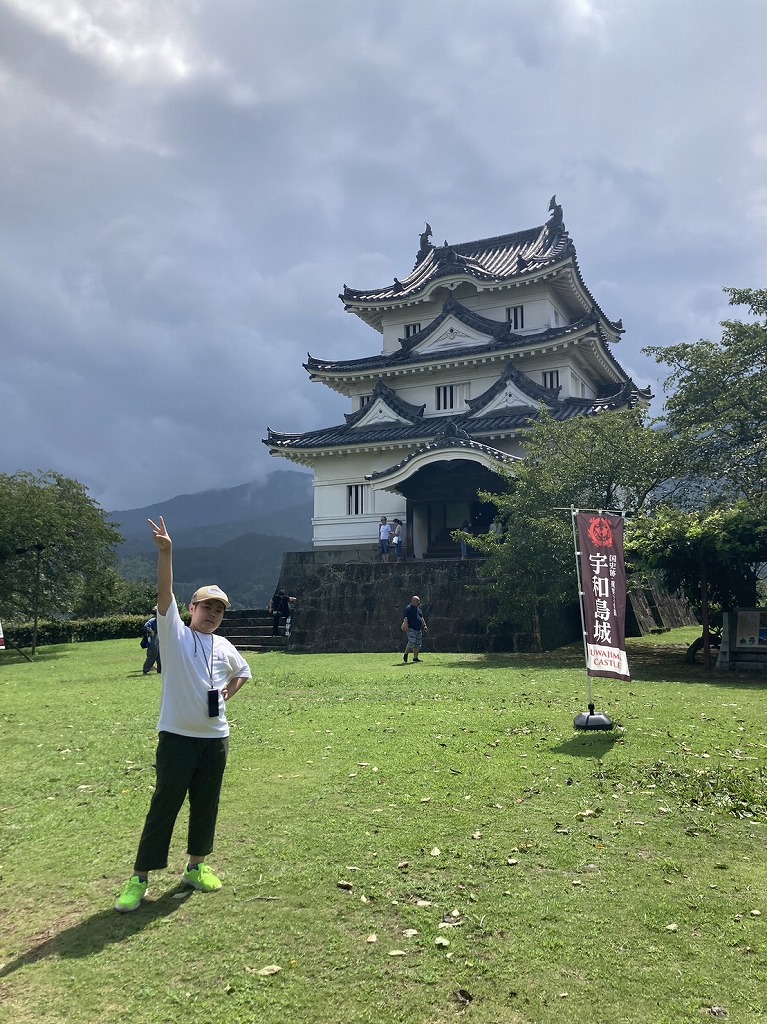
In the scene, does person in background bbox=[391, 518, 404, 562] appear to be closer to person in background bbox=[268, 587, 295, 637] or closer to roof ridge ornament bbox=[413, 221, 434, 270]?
person in background bbox=[268, 587, 295, 637]

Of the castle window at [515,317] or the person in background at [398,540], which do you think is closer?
the person in background at [398,540]

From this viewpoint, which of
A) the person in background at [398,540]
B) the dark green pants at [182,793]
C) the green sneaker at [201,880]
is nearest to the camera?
the dark green pants at [182,793]

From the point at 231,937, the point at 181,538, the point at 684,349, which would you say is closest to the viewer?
the point at 231,937

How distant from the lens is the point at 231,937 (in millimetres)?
3986

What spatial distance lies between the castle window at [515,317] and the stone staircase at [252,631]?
17.4 m

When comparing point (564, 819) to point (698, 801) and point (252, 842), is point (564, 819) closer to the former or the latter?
point (698, 801)

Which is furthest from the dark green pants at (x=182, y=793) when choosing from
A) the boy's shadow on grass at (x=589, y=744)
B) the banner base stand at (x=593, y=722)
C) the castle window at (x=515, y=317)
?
the castle window at (x=515, y=317)

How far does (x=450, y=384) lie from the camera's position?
33156 mm

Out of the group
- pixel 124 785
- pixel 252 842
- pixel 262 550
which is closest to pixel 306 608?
pixel 124 785

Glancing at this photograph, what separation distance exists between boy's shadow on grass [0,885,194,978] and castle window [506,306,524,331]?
103ft

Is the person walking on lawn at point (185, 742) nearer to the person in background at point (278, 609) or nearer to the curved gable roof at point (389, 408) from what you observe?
the person in background at point (278, 609)

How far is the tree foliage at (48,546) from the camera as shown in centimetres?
2352

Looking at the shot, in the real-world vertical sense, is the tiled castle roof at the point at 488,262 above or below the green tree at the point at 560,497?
above

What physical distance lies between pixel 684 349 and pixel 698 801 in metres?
14.8
